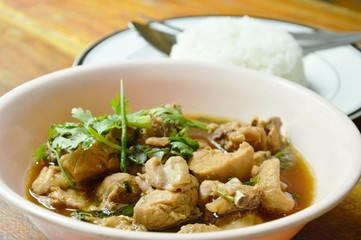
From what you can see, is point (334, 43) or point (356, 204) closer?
point (356, 204)

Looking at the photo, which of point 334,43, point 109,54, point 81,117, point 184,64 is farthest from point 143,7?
point 81,117

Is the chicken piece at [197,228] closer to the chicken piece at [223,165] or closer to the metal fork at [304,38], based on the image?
the chicken piece at [223,165]

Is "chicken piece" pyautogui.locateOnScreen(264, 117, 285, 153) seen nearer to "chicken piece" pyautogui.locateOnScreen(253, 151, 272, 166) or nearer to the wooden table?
"chicken piece" pyautogui.locateOnScreen(253, 151, 272, 166)

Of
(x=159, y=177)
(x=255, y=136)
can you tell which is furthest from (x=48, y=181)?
(x=255, y=136)

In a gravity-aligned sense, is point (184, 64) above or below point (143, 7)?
above

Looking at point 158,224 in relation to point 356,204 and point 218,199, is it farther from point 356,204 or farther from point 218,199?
point 356,204

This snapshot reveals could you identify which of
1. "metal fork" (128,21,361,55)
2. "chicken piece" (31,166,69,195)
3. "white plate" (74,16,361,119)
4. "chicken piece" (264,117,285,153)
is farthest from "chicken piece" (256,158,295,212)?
"metal fork" (128,21,361,55)

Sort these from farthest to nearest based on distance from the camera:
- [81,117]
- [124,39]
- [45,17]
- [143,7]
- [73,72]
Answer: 1. [143,7]
2. [45,17]
3. [124,39]
4. [73,72]
5. [81,117]

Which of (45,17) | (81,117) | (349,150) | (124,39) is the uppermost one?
(349,150)
